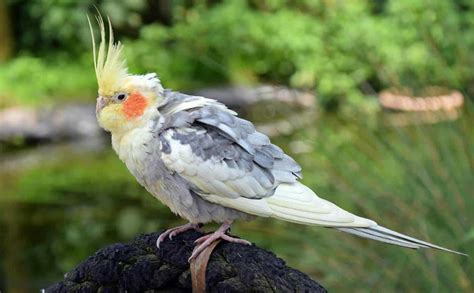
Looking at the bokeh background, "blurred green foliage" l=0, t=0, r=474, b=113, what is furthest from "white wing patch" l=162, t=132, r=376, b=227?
"blurred green foliage" l=0, t=0, r=474, b=113

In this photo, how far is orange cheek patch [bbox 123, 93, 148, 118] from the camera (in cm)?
98

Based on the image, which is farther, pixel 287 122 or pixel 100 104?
pixel 287 122

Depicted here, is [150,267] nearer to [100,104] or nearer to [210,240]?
[210,240]

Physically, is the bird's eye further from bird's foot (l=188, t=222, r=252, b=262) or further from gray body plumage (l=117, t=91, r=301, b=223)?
bird's foot (l=188, t=222, r=252, b=262)

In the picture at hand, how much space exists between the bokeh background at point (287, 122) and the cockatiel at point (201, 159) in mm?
340

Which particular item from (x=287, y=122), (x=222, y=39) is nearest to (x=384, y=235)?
(x=287, y=122)

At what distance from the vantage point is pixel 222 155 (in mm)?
985

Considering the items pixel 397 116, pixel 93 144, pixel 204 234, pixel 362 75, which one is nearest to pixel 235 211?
pixel 204 234

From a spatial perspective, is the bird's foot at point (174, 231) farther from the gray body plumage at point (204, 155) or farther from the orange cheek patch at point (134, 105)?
the orange cheek patch at point (134, 105)

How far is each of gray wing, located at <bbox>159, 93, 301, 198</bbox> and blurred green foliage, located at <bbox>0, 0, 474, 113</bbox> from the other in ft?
13.6

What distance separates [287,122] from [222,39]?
3.52 metres

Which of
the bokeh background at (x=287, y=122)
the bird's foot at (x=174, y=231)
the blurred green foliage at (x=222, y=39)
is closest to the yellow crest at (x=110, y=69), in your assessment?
the bird's foot at (x=174, y=231)

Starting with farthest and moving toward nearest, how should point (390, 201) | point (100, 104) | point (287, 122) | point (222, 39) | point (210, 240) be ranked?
point (222, 39) < point (287, 122) < point (390, 201) < point (100, 104) < point (210, 240)

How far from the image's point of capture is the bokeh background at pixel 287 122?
2195 mm
